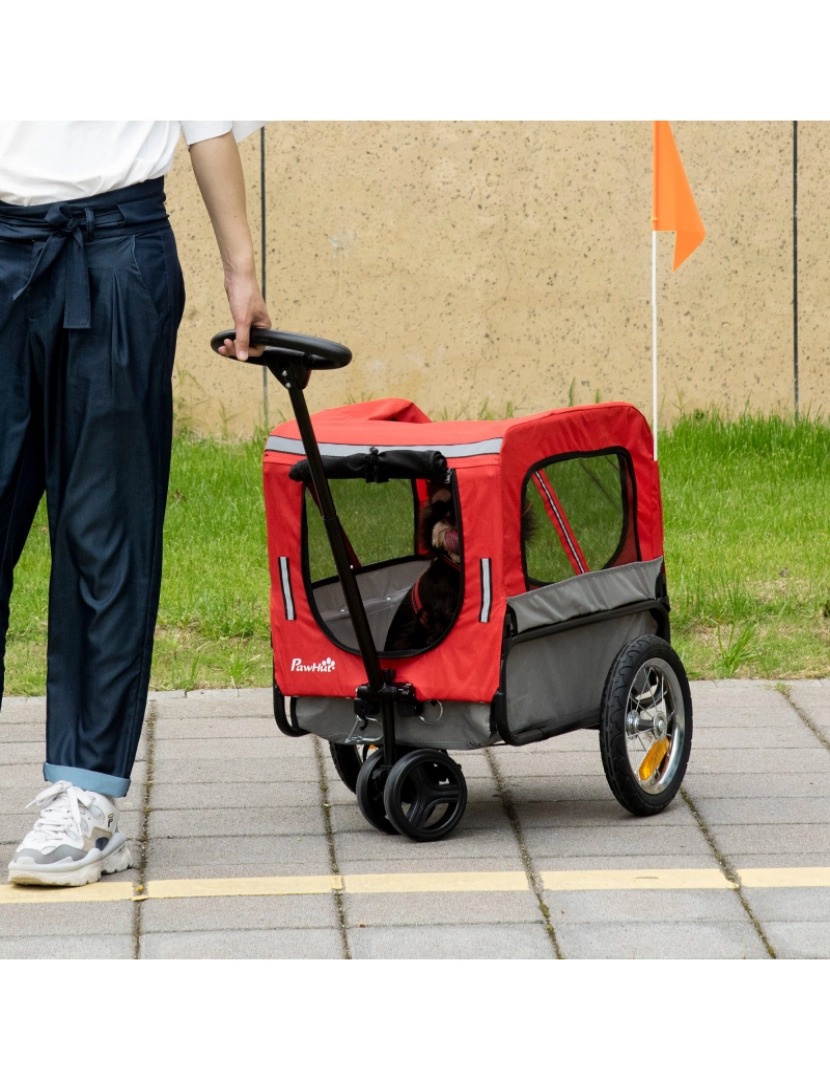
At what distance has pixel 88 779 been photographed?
11.6ft

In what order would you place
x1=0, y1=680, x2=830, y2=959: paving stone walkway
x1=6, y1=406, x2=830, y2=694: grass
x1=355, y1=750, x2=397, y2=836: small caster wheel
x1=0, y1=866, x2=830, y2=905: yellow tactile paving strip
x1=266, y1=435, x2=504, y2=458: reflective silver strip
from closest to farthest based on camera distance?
x1=0, y1=680, x2=830, y2=959: paving stone walkway, x1=0, y1=866, x2=830, y2=905: yellow tactile paving strip, x1=266, y1=435, x2=504, y2=458: reflective silver strip, x1=355, y1=750, x2=397, y2=836: small caster wheel, x1=6, y1=406, x2=830, y2=694: grass

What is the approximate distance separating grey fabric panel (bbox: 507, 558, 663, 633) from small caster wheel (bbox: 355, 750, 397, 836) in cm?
47

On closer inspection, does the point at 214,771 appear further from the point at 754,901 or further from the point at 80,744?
the point at 754,901

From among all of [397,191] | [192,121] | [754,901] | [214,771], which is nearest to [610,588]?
[754,901]

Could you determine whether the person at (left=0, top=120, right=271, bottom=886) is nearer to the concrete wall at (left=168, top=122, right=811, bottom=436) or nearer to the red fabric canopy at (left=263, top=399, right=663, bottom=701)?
the red fabric canopy at (left=263, top=399, right=663, bottom=701)

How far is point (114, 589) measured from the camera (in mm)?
3537

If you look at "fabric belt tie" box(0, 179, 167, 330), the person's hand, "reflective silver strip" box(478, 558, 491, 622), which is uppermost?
"fabric belt tie" box(0, 179, 167, 330)

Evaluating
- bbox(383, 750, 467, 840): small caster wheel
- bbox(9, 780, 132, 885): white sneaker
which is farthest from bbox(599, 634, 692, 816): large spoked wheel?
bbox(9, 780, 132, 885): white sneaker

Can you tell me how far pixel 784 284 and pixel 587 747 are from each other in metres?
5.47

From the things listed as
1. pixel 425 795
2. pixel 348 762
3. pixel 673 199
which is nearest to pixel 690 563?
pixel 673 199

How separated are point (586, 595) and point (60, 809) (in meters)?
1.32

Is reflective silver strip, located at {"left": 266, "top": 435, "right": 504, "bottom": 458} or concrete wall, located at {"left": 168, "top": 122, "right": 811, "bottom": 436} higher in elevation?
concrete wall, located at {"left": 168, "top": 122, "right": 811, "bottom": 436}

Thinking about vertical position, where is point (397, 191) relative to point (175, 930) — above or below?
above

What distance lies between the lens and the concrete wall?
921 centimetres
